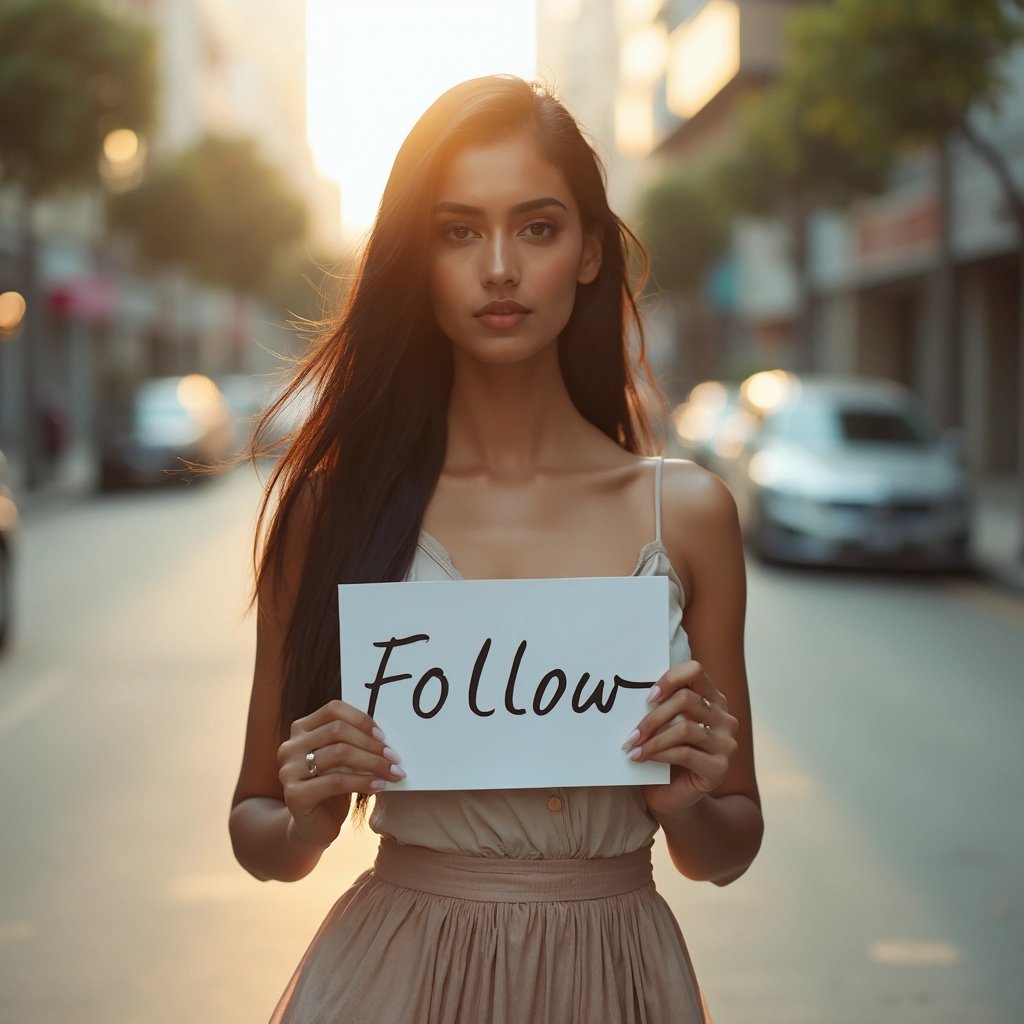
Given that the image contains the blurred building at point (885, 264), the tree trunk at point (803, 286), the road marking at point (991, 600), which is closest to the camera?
the road marking at point (991, 600)

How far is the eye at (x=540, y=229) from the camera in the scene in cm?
216

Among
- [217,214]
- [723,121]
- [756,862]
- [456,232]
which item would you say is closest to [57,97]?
[756,862]

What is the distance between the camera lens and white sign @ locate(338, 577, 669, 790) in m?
2.02

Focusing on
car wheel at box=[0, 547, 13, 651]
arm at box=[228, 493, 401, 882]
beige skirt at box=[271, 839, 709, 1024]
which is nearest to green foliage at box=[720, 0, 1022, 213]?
car wheel at box=[0, 547, 13, 651]

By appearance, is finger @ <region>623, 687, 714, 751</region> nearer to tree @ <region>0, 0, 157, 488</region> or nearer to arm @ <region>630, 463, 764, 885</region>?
arm @ <region>630, 463, 764, 885</region>

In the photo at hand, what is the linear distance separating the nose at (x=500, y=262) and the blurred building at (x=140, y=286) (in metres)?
13.6

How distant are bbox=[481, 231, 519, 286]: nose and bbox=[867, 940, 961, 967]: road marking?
3.08m

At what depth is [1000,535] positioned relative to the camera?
55.4 ft

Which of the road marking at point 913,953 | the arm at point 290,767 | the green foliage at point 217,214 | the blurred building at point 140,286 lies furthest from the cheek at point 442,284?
the green foliage at point 217,214

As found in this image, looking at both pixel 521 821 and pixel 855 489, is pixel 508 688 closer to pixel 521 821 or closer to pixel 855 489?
pixel 521 821

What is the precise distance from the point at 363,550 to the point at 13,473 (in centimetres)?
2922

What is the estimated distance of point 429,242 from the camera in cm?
219

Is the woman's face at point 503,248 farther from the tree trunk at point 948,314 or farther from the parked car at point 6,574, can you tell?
the tree trunk at point 948,314

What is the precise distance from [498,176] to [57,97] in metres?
23.0
